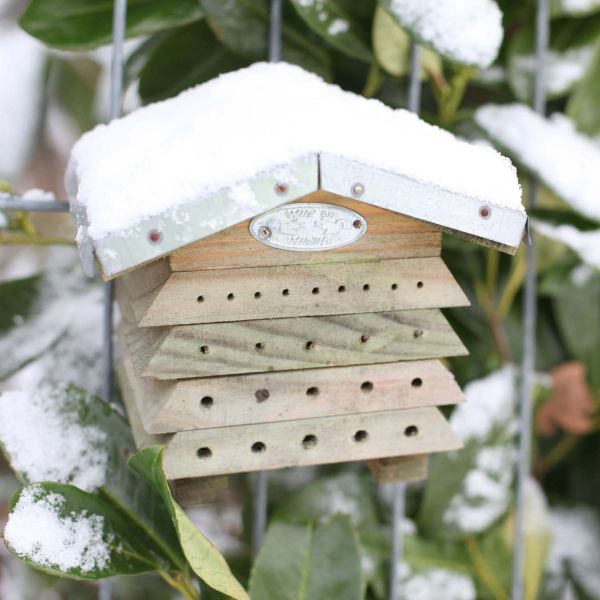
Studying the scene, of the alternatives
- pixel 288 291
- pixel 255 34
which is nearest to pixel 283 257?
pixel 288 291

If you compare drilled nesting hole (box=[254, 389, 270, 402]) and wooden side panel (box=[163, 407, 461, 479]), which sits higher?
drilled nesting hole (box=[254, 389, 270, 402])

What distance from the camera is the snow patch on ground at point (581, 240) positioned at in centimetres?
89

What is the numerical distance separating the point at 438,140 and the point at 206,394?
0.29m

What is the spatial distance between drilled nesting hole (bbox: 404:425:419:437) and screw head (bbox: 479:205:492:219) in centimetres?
23

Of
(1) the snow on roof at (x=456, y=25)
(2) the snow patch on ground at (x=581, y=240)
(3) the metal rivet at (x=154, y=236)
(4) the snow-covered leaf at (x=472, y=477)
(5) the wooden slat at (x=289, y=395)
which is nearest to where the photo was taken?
(3) the metal rivet at (x=154, y=236)

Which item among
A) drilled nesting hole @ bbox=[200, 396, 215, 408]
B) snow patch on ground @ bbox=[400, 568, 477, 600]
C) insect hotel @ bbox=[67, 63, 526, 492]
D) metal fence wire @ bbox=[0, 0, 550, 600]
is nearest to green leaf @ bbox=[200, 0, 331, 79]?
metal fence wire @ bbox=[0, 0, 550, 600]

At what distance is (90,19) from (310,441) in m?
0.51

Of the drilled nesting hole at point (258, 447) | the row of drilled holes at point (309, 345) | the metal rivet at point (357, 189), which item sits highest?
the metal rivet at point (357, 189)

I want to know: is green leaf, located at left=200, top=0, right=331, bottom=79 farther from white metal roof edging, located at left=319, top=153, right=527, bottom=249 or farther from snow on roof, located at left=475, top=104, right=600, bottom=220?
white metal roof edging, located at left=319, top=153, right=527, bottom=249

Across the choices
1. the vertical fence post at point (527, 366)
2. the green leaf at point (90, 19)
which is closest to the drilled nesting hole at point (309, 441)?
the vertical fence post at point (527, 366)

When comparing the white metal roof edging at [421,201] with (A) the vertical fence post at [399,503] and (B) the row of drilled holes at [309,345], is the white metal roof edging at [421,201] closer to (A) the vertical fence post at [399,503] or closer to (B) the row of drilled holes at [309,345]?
(B) the row of drilled holes at [309,345]

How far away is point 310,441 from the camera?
2.42 ft

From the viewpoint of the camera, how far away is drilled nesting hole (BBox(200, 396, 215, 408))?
69 cm

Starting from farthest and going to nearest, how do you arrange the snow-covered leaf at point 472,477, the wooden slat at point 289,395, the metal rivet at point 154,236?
the snow-covered leaf at point 472,477 < the wooden slat at point 289,395 < the metal rivet at point 154,236
